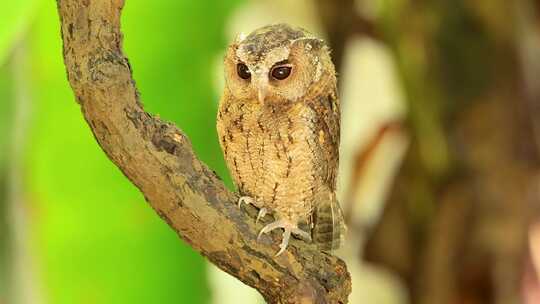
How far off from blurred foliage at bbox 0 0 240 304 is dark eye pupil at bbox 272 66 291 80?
0.15 meters

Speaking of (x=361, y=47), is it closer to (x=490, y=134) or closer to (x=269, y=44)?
(x=490, y=134)

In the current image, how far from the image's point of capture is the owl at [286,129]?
3.81ft

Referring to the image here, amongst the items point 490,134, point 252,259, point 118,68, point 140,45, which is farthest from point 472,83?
point 118,68

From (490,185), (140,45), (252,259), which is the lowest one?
(252,259)

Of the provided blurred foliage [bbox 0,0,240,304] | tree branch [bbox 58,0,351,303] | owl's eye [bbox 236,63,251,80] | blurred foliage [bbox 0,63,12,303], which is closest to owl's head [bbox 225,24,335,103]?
owl's eye [bbox 236,63,251,80]

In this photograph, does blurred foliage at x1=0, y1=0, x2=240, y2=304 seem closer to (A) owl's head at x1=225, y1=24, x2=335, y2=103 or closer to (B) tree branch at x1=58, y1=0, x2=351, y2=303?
(A) owl's head at x1=225, y1=24, x2=335, y2=103

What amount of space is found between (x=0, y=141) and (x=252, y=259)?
798 millimetres

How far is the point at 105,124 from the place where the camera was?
806mm

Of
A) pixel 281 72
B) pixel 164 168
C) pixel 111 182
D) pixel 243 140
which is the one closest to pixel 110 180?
pixel 111 182

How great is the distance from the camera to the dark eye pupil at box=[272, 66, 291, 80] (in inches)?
45.8

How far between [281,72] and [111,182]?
291mm

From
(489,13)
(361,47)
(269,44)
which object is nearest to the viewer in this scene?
(269,44)

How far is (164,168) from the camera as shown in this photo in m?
0.84

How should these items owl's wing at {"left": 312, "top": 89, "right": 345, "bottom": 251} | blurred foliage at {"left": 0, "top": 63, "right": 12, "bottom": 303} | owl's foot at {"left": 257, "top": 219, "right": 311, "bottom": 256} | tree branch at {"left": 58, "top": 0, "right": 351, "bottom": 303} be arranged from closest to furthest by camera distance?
tree branch at {"left": 58, "top": 0, "right": 351, "bottom": 303} < owl's foot at {"left": 257, "top": 219, "right": 311, "bottom": 256} < owl's wing at {"left": 312, "top": 89, "right": 345, "bottom": 251} < blurred foliage at {"left": 0, "top": 63, "right": 12, "bottom": 303}
